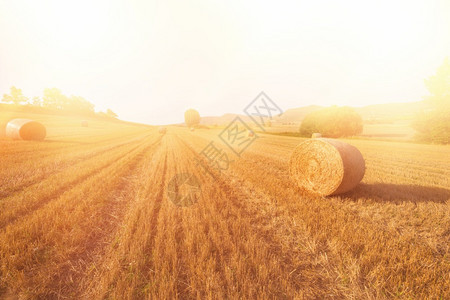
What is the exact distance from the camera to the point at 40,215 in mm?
3943

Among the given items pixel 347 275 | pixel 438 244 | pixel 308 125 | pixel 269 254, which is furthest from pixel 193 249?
pixel 308 125

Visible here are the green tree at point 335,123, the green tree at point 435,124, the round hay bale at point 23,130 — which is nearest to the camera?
the round hay bale at point 23,130

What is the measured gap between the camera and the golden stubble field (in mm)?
2373

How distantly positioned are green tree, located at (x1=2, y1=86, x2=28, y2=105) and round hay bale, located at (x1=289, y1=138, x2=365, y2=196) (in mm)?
101607

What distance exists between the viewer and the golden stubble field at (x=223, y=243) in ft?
7.79

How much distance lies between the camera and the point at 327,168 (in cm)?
566

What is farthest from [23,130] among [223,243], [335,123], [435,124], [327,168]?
[435,124]

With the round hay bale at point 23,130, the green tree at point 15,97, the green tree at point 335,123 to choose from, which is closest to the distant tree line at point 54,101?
the green tree at point 15,97

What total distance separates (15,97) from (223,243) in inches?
4060

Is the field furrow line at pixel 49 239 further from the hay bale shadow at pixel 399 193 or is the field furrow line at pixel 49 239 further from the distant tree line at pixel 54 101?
the distant tree line at pixel 54 101

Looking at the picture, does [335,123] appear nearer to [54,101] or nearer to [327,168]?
[327,168]

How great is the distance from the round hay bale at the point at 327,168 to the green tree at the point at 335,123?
34.6 metres

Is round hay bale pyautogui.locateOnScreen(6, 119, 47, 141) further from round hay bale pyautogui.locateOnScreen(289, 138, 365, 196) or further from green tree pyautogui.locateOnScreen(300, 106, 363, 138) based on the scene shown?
green tree pyautogui.locateOnScreen(300, 106, 363, 138)

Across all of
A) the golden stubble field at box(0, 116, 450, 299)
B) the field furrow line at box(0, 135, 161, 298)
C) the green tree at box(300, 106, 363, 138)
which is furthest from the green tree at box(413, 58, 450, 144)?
the field furrow line at box(0, 135, 161, 298)
